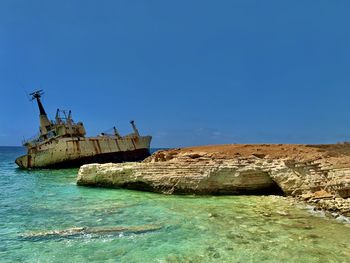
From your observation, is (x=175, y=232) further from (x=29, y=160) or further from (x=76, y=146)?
(x=29, y=160)

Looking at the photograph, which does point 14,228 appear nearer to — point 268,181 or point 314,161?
point 268,181

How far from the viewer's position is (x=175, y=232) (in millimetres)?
9133

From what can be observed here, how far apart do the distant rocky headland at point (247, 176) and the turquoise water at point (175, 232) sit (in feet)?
2.94

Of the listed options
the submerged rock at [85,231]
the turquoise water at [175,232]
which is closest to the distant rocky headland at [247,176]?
the turquoise water at [175,232]

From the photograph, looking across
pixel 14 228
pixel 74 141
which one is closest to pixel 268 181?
pixel 14 228

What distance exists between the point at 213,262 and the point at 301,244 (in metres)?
2.36

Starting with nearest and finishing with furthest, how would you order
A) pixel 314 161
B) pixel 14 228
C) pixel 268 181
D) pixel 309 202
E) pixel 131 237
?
pixel 131 237 → pixel 14 228 → pixel 309 202 → pixel 268 181 → pixel 314 161

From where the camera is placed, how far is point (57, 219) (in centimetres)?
1105

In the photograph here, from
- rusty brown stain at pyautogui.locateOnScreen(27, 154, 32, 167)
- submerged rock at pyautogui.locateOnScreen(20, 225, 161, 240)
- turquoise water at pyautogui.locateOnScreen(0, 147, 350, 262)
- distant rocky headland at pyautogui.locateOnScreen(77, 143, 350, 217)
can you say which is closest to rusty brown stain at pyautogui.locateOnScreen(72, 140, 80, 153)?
rusty brown stain at pyautogui.locateOnScreen(27, 154, 32, 167)

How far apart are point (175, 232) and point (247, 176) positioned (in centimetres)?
620

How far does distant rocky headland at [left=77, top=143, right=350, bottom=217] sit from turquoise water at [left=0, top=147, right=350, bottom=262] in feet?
2.94

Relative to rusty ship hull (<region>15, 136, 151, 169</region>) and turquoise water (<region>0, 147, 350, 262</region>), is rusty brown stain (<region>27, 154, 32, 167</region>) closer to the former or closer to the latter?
rusty ship hull (<region>15, 136, 151, 169</region>)

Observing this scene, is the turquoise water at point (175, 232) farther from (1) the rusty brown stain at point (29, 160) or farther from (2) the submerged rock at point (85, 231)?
(1) the rusty brown stain at point (29, 160)

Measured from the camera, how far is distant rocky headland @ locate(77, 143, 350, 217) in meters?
13.0
